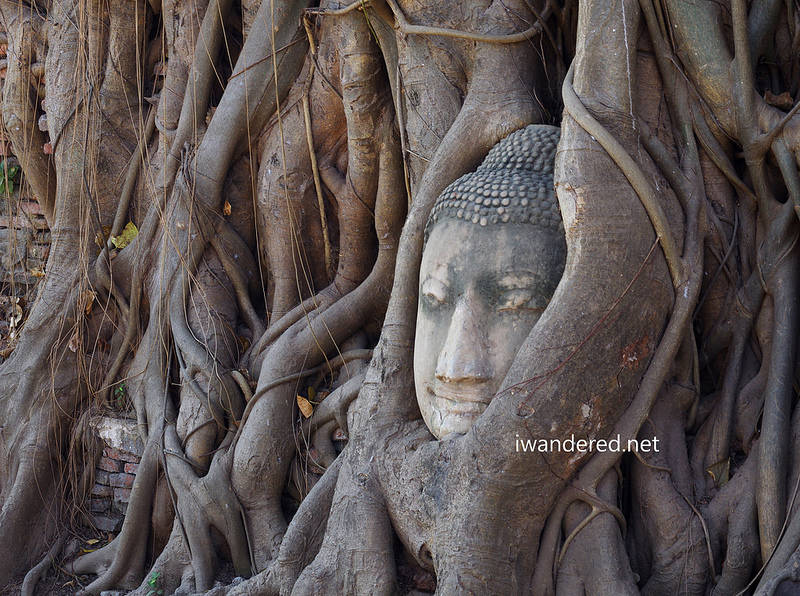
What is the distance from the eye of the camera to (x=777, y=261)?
7.42ft

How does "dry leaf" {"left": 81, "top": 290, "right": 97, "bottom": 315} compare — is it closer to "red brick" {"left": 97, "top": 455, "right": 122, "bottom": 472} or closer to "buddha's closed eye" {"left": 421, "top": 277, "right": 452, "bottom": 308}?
"red brick" {"left": 97, "top": 455, "right": 122, "bottom": 472}

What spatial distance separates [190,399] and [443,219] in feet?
5.34

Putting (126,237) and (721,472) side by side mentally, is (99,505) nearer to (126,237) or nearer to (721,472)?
(126,237)

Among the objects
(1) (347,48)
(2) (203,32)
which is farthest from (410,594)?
(2) (203,32)

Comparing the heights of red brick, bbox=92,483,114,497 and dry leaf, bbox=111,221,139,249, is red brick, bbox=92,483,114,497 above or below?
below

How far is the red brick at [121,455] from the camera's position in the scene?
3.75 m

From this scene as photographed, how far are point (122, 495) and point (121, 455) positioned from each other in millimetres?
196

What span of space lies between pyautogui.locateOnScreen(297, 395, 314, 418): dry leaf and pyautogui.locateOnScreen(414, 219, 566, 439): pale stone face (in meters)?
1.04

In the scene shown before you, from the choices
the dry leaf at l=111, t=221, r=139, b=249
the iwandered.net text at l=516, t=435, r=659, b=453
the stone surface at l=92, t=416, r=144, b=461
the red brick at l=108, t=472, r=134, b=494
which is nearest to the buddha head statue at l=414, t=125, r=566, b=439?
the iwandered.net text at l=516, t=435, r=659, b=453

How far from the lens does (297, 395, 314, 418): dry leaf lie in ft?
10.8

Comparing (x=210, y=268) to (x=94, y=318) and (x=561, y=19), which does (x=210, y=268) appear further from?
(x=561, y=19)

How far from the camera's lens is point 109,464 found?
3863mm

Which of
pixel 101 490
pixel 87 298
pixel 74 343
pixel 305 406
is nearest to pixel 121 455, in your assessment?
pixel 101 490

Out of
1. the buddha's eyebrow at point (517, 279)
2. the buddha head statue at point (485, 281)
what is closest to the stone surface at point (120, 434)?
the buddha head statue at point (485, 281)
